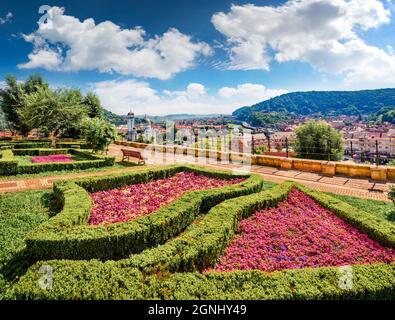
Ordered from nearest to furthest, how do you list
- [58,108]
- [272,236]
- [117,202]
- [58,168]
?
[272,236] → [117,202] → [58,168] → [58,108]

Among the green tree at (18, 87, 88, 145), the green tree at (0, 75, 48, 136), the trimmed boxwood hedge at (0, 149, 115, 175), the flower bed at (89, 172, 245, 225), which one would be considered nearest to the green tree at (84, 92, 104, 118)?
the green tree at (0, 75, 48, 136)

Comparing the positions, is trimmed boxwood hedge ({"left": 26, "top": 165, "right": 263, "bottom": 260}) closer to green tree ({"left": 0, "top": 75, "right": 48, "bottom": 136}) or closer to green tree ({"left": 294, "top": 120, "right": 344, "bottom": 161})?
green tree ({"left": 294, "top": 120, "right": 344, "bottom": 161})

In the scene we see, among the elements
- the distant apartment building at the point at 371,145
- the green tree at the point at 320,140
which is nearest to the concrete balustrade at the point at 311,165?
the distant apartment building at the point at 371,145

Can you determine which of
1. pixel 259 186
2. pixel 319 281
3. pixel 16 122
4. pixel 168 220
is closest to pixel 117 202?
pixel 168 220

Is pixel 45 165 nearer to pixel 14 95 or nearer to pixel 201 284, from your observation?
pixel 201 284

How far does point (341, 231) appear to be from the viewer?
17.4ft

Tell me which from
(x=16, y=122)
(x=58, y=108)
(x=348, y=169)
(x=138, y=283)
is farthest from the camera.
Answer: (x=16, y=122)

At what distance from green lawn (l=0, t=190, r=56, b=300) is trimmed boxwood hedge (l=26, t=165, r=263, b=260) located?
36 cm

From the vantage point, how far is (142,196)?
7766mm

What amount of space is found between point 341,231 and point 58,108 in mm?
26721

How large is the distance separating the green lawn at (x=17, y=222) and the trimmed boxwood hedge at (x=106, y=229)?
36 centimetres

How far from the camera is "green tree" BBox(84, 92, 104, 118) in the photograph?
36375mm

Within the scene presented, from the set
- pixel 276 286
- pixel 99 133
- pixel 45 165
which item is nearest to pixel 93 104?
pixel 99 133

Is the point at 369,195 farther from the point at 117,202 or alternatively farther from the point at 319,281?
the point at 117,202
